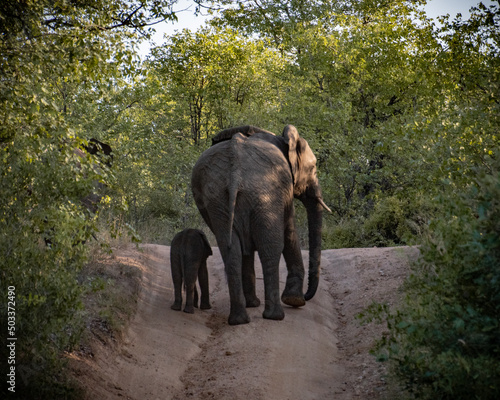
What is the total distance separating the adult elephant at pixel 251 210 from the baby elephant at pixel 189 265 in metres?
0.39

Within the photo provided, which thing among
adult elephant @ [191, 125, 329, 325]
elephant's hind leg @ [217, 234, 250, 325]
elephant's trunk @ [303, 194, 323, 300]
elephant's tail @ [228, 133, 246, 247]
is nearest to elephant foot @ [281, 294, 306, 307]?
adult elephant @ [191, 125, 329, 325]

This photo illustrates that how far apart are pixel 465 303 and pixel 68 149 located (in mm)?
4237

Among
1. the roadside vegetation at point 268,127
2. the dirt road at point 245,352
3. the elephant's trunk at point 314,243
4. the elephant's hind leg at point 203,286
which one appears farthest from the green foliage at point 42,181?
the elephant's trunk at point 314,243

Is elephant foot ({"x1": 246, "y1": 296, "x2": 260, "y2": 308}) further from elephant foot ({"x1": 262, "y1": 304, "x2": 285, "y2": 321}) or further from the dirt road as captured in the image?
elephant foot ({"x1": 262, "y1": 304, "x2": 285, "y2": 321})

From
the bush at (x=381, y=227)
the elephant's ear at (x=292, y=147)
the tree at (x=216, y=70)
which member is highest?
the tree at (x=216, y=70)

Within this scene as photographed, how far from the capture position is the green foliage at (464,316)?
14.6 ft

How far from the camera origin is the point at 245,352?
801 cm

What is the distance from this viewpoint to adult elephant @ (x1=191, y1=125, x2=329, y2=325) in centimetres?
945

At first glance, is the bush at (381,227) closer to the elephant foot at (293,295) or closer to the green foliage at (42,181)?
the elephant foot at (293,295)

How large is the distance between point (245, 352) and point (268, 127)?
511 inches

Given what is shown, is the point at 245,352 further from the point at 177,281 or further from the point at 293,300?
the point at 177,281

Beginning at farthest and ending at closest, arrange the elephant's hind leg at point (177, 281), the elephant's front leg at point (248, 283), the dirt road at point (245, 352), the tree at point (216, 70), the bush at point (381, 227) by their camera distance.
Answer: the tree at point (216, 70), the bush at point (381, 227), the elephant's front leg at point (248, 283), the elephant's hind leg at point (177, 281), the dirt road at point (245, 352)

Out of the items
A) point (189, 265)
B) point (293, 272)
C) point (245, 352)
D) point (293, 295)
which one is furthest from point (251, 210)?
point (245, 352)

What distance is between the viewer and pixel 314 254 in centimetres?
1109
